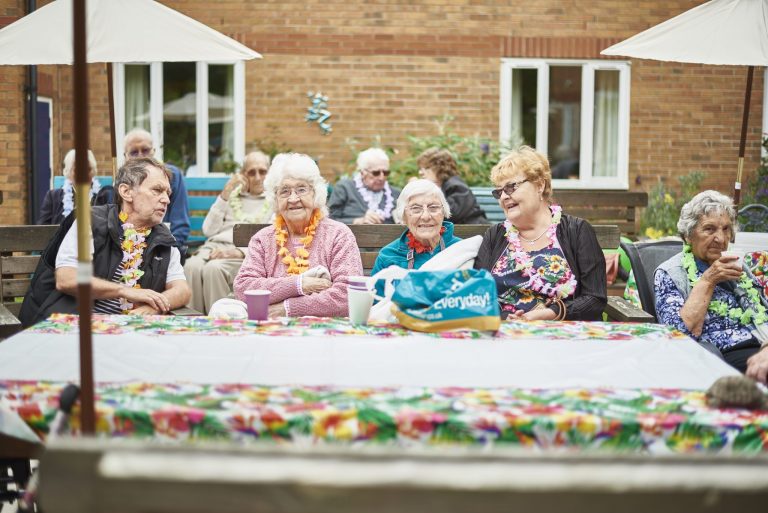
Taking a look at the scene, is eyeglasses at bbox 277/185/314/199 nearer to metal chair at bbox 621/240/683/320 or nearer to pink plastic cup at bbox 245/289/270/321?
pink plastic cup at bbox 245/289/270/321

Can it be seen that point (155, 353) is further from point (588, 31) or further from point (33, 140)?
point (588, 31)

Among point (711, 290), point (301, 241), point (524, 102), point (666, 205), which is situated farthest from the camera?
point (524, 102)

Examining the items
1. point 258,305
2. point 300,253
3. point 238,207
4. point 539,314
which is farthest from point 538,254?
point 238,207

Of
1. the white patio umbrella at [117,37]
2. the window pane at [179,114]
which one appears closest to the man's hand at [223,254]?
the white patio umbrella at [117,37]

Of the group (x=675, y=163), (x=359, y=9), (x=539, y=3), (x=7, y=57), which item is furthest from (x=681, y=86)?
(x=7, y=57)

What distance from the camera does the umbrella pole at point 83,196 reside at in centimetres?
183

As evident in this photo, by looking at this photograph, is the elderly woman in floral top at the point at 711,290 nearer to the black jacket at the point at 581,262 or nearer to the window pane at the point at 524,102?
the black jacket at the point at 581,262

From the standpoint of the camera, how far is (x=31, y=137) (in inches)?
392

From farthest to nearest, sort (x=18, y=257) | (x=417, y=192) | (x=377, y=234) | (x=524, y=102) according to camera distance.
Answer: (x=524, y=102) → (x=377, y=234) → (x=18, y=257) → (x=417, y=192)

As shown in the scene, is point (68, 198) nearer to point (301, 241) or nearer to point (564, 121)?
point (301, 241)

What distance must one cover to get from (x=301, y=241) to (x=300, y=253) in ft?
0.31

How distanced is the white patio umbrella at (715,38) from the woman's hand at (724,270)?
1995 millimetres

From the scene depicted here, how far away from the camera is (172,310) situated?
14.2ft

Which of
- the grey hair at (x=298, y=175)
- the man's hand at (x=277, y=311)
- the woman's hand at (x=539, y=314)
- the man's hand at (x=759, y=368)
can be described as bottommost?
the man's hand at (x=759, y=368)
